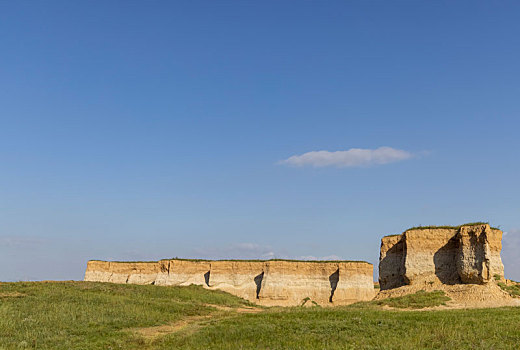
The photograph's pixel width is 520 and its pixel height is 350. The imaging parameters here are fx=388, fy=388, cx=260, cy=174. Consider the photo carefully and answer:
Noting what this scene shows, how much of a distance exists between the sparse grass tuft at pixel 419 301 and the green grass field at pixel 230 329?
8.39m

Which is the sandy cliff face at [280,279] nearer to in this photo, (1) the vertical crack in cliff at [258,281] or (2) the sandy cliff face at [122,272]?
(1) the vertical crack in cliff at [258,281]

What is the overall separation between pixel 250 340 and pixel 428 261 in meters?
26.2

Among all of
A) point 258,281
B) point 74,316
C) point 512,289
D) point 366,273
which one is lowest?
point 258,281

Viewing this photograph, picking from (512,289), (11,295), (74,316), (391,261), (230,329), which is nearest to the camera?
(230,329)

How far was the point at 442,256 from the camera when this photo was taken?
35.8m

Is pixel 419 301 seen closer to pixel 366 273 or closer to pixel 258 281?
pixel 366 273

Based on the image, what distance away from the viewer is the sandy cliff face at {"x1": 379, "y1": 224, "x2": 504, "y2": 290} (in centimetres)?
3250

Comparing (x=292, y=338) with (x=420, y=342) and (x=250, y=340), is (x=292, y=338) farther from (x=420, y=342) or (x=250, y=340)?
(x=420, y=342)

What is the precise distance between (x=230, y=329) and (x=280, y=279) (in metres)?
31.4

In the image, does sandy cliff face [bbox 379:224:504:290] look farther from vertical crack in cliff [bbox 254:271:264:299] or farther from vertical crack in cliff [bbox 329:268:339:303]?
vertical crack in cliff [bbox 254:271:264:299]

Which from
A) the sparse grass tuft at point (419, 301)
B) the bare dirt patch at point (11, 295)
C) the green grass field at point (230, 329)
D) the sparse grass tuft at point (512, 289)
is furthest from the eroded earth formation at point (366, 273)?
the bare dirt patch at point (11, 295)

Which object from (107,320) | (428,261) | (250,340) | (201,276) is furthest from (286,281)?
(250,340)

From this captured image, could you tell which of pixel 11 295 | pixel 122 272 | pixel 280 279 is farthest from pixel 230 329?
pixel 122 272

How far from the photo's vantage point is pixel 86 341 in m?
16.9
